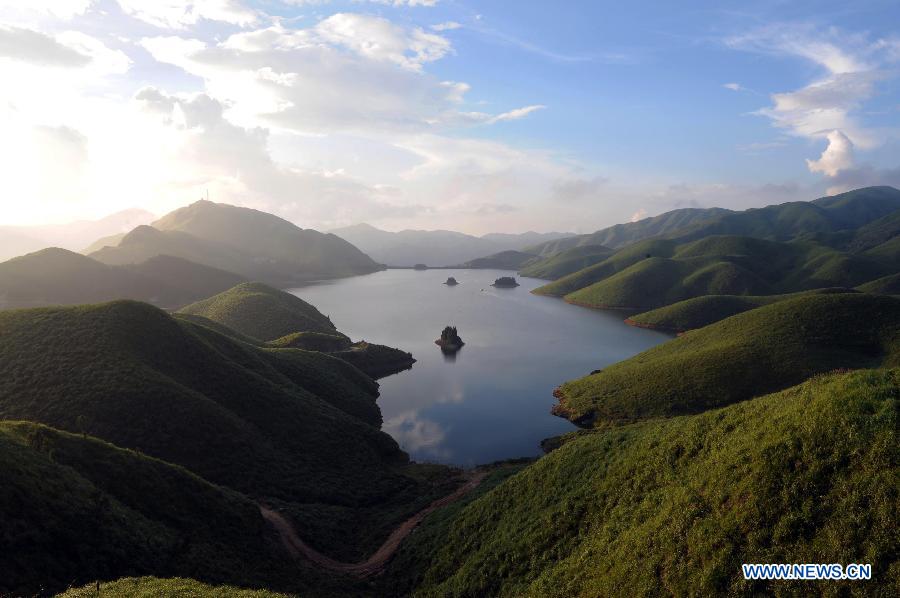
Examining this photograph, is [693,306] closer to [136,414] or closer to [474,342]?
[474,342]

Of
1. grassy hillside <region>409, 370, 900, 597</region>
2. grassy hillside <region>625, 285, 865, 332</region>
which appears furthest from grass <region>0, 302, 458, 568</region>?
grassy hillside <region>625, 285, 865, 332</region>

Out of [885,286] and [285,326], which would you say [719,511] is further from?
[885,286]

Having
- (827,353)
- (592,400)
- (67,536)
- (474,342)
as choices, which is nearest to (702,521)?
(67,536)

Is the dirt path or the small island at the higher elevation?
the small island

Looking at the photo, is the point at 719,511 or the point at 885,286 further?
the point at 885,286

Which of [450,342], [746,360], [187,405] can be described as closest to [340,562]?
[187,405]

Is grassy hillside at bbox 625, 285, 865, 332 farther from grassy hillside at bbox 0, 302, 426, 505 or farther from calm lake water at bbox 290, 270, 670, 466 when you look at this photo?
grassy hillside at bbox 0, 302, 426, 505

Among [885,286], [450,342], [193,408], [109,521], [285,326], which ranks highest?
[285,326]
